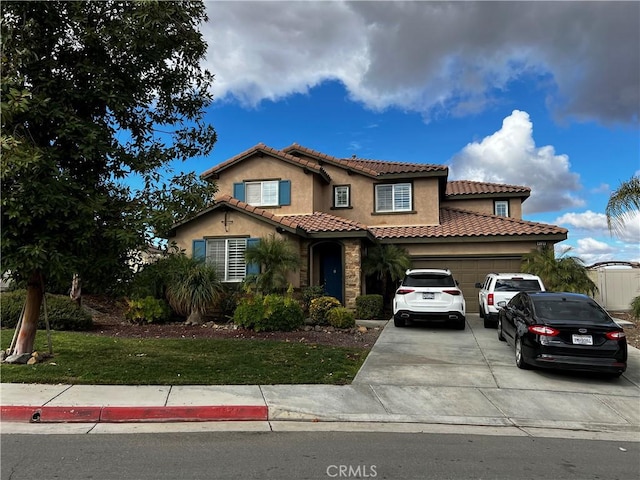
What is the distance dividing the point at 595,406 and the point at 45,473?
749 cm

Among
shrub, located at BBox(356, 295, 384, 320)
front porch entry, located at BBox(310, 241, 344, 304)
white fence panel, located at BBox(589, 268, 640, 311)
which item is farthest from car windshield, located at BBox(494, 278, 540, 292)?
white fence panel, located at BBox(589, 268, 640, 311)

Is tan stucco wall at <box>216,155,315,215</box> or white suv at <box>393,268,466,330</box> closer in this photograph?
white suv at <box>393,268,466,330</box>

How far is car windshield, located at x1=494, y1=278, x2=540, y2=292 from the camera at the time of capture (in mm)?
13920

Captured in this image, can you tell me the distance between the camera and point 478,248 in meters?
18.4

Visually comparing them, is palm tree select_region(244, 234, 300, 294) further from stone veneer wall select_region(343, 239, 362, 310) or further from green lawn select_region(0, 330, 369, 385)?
green lawn select_region(0, 330, 369, 385)

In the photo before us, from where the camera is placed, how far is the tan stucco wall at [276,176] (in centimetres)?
1917

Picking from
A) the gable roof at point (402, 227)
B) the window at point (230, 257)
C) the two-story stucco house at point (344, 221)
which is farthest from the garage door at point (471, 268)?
the window at point (230, 257)

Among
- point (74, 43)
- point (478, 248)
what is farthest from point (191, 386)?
point (478, 248)

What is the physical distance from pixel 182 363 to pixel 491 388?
18.4 ft

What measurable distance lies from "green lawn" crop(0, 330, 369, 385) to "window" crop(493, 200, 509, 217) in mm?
14819

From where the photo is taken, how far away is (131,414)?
20.3 feet

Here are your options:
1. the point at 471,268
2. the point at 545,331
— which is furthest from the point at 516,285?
the point at 545,331

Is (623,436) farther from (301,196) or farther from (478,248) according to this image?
(301,196)

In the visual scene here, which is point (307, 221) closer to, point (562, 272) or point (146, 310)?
point (146, 310)
